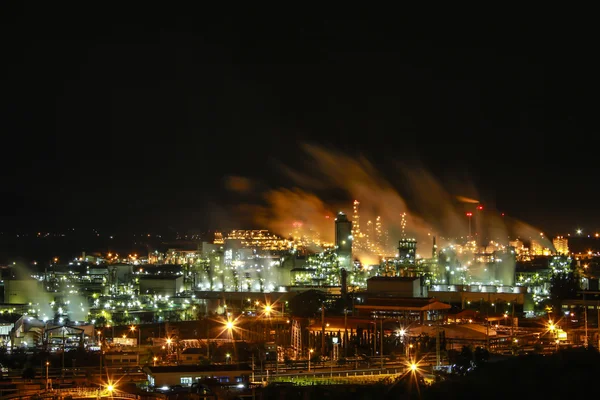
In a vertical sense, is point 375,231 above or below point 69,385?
above

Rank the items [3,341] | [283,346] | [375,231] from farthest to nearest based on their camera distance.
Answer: [375,231]
[283,346]
[3,341]

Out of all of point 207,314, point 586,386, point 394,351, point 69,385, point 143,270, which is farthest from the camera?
point 143,270

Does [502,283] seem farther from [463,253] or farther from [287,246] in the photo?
[287,246]

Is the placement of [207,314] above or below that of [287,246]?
below

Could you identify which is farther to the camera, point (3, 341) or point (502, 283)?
point (502, 283)

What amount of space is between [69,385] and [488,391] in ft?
17.1

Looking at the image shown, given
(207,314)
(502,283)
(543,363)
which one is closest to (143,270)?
(207,314)

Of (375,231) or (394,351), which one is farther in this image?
(375,231)

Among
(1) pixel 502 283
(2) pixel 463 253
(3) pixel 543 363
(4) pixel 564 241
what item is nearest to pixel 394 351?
(3) pixel 543 363

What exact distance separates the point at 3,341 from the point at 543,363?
10.8m

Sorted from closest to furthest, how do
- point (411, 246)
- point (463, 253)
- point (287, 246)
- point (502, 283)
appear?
1. point (502, 283)
2. point (411, 246)
3. point (463, 253)
4. point (287, 246)

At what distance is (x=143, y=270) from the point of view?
91.9 feet

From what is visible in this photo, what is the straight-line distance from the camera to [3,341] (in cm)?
1404

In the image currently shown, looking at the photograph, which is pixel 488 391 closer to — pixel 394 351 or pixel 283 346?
pixel 394 351
